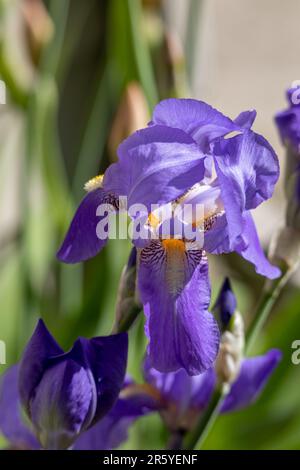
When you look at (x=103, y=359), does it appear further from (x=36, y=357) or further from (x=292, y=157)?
(x=292, y=157)

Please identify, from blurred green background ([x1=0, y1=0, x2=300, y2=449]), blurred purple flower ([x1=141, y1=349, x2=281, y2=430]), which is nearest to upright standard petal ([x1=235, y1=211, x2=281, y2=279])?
blurred purple flower ([x1=141, y1=349, x2=281, y2=430])

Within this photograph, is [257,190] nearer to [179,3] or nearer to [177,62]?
[177,62]

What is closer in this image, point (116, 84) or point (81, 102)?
point (116, 84)

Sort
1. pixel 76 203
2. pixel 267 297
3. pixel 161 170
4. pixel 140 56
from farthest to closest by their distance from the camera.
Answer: pixel 76 203
pixel 140 56
pixel 267 297
pixel 161 170

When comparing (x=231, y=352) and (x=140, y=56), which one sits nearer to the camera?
(x=231, y=352)

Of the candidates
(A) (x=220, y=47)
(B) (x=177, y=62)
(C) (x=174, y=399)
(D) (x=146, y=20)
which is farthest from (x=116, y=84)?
(A) (x=220, y=47)

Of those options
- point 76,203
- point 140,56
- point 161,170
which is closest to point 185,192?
point 161,170
